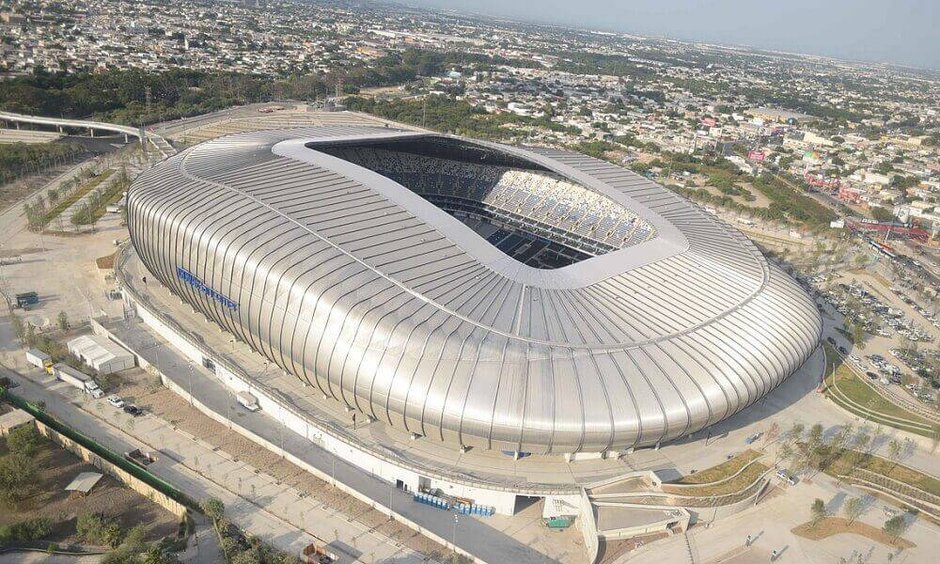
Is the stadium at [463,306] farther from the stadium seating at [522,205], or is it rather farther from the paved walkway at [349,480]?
the paved walkway at [349,480]

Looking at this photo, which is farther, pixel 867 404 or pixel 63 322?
pixel 63 322

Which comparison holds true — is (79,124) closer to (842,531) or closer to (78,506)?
(78,506)

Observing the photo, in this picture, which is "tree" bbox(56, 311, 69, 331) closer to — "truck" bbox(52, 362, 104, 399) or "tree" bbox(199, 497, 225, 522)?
"truck" bbox(52, 362, 104, 399)

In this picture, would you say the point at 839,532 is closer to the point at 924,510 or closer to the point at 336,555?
the point at 924,510

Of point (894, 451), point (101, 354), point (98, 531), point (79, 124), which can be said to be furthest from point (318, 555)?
point (79, 124)

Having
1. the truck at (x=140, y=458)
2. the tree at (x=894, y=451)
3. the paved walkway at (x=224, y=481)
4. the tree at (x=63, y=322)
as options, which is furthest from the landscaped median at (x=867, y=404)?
the tree at (x=63, y=322)

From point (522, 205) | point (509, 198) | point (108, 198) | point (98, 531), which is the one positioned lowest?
point (98, 531)

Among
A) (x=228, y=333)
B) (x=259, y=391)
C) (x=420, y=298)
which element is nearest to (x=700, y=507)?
(x=420, y=298)
